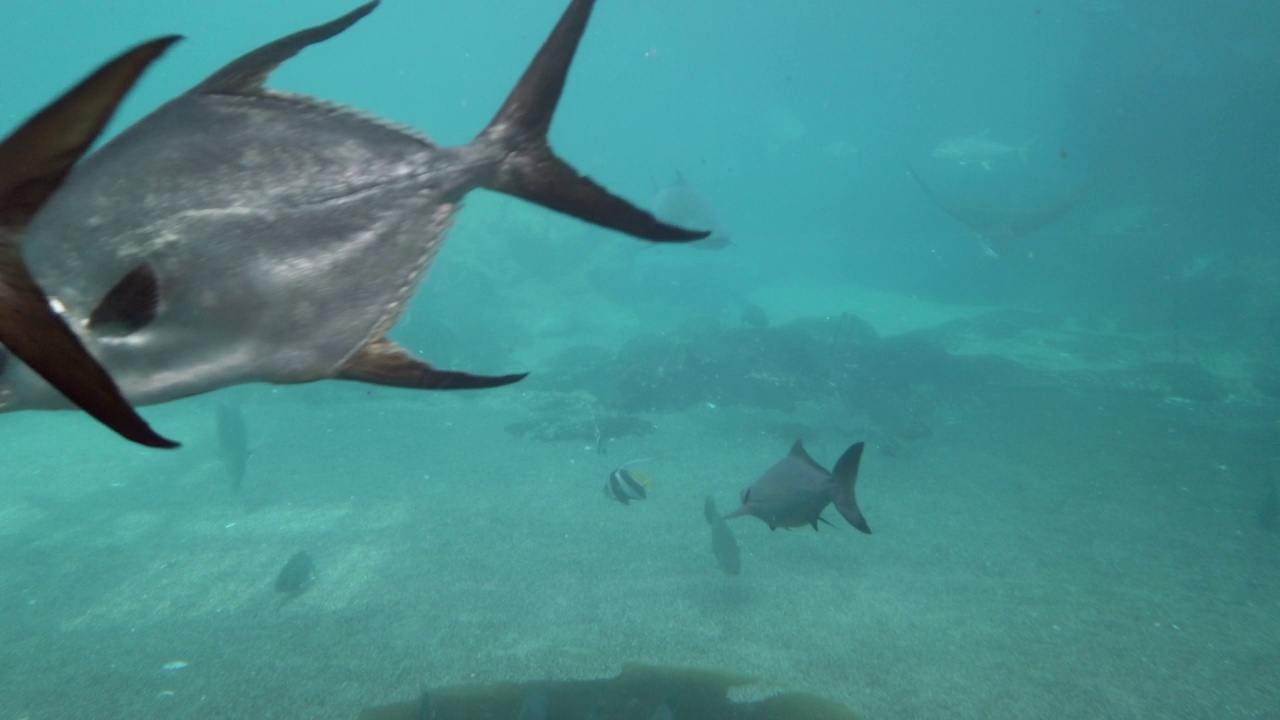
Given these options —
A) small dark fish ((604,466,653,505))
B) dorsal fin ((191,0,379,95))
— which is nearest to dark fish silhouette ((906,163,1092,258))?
small dark fish ((604,466,653,505))

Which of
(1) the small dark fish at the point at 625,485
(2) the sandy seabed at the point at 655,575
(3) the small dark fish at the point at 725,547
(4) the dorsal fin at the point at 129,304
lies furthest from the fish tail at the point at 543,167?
(3) the small dark fish at the point at 725,547

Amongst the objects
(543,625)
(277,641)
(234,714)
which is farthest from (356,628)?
(543,625)

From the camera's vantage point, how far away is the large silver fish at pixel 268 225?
0.96 metres

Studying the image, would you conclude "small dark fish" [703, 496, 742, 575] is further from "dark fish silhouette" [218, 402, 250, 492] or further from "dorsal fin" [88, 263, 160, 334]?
"dark fish silhouette" [218, 402, 250, 492]

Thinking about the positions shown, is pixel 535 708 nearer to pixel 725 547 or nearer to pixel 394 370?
pixel 725 547

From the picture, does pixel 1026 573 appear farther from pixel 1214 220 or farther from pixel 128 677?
pixel 1214 220

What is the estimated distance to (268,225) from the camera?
107 cm

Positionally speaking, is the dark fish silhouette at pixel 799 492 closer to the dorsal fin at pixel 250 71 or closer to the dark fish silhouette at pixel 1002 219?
the dorsal fin at pixel 250 71

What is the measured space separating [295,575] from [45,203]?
784 centimetres

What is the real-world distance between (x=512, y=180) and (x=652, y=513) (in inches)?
343

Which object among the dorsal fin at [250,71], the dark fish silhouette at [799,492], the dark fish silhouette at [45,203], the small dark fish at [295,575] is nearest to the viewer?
the dark fish silhouette at [45,203]

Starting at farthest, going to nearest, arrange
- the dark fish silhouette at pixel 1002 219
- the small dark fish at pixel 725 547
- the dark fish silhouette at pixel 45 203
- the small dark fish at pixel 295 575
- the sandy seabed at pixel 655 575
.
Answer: the dark fish silhouette at pixel 1002 219, the small dark fish at pixel 725 547, the small dark fish at pixel 295 575, the sandy seabed at pixel 655 575, the dark fish silhouette at pixel 45 203

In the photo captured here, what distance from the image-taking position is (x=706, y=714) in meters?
4.96

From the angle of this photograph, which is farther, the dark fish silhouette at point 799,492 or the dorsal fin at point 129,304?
the dark fish silhouette at point 799,492
